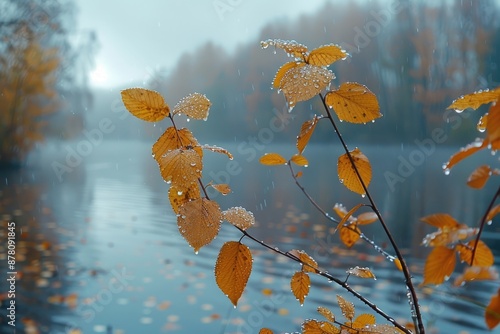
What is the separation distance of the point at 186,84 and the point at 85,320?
18340 millimetres

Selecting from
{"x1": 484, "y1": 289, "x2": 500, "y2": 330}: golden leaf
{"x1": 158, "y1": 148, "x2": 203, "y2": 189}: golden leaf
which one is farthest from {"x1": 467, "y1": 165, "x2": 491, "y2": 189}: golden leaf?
{"x1": 158, "y1": 148, "x2": 203, "y2": 189}: golden leaf

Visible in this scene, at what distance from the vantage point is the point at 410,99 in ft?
61.7

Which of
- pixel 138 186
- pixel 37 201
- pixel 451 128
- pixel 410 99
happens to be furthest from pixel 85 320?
pixel 451 128

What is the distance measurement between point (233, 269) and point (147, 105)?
0.16m

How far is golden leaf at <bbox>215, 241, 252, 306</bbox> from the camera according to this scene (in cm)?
39

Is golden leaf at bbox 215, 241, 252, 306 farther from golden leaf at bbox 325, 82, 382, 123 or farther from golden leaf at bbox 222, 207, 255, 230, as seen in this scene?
golden leaf at bbox 325, 82, 382, 123

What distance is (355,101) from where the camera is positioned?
0.41 metres

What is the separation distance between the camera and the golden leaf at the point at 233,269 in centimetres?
39

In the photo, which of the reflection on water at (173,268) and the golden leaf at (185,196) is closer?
the golden leaf at (185,196)

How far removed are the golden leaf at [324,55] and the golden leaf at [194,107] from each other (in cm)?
10


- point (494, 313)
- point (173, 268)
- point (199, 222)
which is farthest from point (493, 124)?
point (173, 268)

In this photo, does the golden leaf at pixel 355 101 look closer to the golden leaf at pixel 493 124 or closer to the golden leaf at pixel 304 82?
the golden leaf at pixel 304 82

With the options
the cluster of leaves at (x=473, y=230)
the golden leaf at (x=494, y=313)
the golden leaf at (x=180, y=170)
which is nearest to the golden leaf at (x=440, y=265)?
the cluster of leaves at (x=473, y=230)

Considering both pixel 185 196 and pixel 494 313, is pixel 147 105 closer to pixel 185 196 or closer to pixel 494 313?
pixel 185 196
